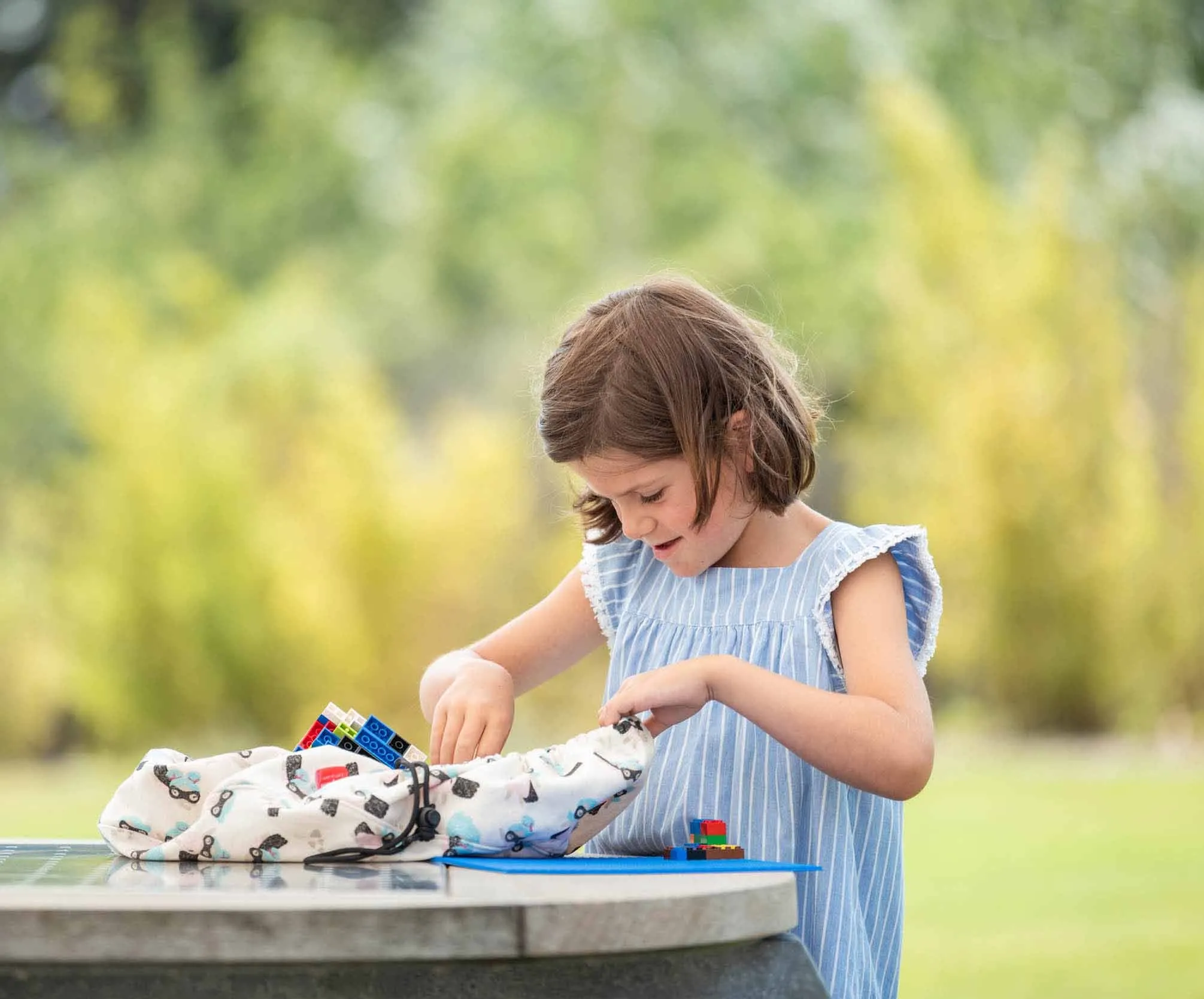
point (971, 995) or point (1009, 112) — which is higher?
point (1009, 112)

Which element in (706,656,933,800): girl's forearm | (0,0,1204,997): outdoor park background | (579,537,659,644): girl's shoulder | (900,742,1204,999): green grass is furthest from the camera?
(0,0,1204,997): outdoor park background

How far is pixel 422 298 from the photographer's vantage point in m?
7.22

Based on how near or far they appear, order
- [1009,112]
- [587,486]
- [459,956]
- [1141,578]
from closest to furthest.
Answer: [459,956], [587,486], [1141,578], [1009,112]

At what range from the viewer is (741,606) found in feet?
4.10

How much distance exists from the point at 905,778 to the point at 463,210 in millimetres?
6353

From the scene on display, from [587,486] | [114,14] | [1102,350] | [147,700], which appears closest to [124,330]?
[147,700]

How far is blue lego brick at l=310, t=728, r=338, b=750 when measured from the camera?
42.6 inches

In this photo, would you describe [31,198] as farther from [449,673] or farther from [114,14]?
[449,673]

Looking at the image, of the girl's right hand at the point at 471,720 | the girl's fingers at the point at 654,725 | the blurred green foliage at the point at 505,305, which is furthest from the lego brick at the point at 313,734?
the blurred green foliage at the point at 505,305

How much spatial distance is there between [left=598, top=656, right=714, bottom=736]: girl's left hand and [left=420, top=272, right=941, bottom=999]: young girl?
0.02m

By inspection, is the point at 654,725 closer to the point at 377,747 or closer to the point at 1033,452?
the point at 377,747

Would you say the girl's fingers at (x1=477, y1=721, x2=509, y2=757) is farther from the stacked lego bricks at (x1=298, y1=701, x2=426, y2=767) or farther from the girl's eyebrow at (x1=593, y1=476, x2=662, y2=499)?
the girl's eyebrow at (x1=593, y1=476, x2=662, y2=499)

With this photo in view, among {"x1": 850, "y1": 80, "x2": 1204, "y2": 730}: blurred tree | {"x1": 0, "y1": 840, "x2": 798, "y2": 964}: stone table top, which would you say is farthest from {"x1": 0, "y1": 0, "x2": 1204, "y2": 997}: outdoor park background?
{"x1": 0, "y1": 840, "x2": 798, "y2": 964}: stone table top

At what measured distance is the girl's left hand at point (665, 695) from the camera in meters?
1.02
